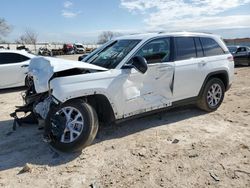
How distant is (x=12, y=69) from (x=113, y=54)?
5959 mm

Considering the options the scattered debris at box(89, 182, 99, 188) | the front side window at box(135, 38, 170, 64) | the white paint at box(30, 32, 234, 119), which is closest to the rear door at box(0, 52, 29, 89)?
the white paint at box(30, 32, 234, 119)

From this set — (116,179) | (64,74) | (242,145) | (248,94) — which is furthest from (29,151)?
(248,94)

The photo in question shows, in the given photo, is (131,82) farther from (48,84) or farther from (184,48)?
(184,48)

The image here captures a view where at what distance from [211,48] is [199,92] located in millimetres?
1053

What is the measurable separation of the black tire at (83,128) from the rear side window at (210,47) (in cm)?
311

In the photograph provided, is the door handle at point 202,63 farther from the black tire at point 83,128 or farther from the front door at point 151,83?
the black tire at point 83,128

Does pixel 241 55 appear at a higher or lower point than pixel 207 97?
higher

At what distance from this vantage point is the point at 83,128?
434 cm

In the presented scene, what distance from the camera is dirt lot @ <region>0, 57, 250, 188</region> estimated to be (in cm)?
361

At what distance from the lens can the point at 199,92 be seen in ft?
19.8

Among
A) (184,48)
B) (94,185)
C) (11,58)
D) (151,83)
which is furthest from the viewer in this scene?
(11,58)

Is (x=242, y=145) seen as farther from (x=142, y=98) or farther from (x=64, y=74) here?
(x=64, y=74)

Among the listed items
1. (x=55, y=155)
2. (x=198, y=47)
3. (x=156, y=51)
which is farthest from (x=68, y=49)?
(x=55, y=155)

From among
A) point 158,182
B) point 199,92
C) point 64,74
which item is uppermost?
point 64,74
